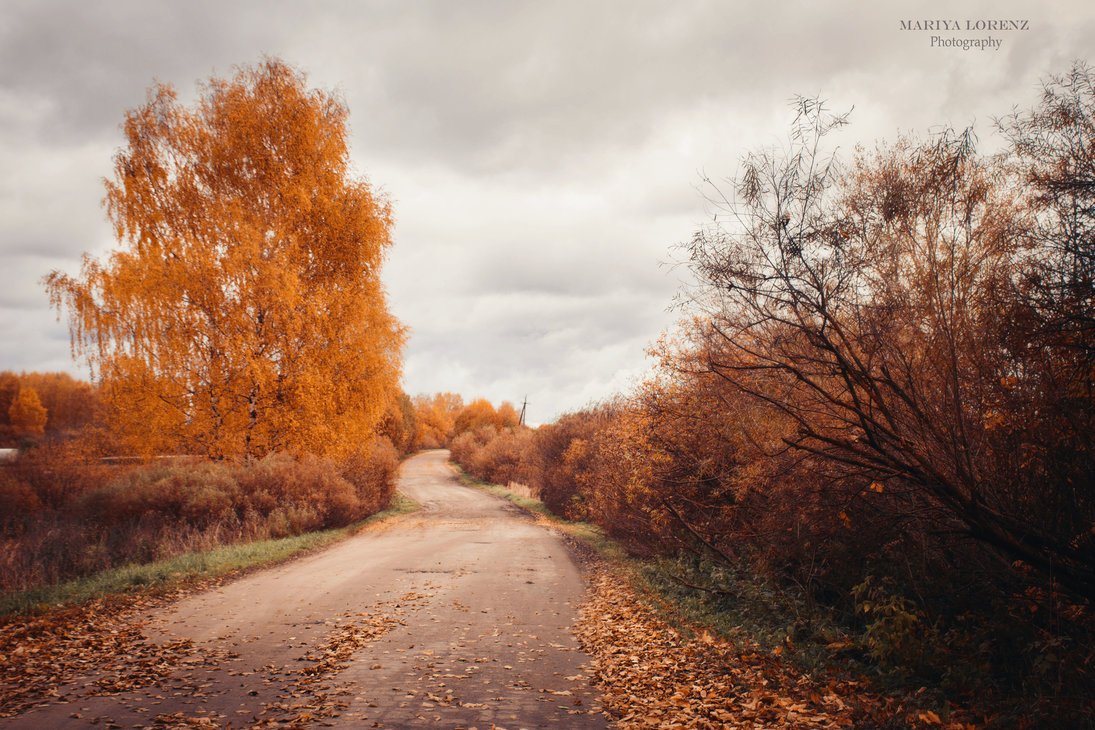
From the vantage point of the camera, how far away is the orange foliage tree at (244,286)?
1573 centimetres

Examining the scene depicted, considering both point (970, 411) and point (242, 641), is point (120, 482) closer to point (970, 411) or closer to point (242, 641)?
point (242, 641)

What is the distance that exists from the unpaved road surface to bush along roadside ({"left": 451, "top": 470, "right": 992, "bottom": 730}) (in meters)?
0.51

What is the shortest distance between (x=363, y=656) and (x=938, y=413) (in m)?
6.94

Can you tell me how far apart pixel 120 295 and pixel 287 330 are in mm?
3934

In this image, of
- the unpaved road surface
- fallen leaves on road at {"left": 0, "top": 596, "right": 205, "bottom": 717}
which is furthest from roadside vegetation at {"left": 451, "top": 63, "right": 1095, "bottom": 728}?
fallen leaves on road at {"left": 0, "top": 596, "right": 205, "bottom": 717}

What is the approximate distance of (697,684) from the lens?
6.49 meters

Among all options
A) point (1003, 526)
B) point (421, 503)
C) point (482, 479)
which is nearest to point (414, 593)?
point (1003, 526)

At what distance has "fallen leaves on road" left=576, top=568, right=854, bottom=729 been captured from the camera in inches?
219

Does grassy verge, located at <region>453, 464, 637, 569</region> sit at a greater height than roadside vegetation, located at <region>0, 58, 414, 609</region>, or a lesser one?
lesser

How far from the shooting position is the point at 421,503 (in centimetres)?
3225

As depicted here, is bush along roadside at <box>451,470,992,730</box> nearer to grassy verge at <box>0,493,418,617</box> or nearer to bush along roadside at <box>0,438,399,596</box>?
grassy verge at <box>0,493,418,617</box>

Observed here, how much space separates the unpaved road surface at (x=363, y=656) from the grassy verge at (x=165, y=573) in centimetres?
78

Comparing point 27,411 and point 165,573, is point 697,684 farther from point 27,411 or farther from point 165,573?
point 27,411

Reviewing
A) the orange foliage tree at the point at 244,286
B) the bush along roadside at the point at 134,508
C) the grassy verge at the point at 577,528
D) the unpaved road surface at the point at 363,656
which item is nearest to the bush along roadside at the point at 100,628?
the unpaved road surface at the point at 363,656
